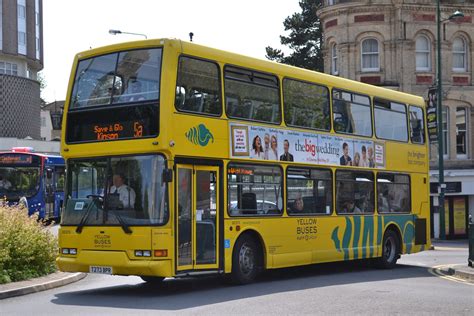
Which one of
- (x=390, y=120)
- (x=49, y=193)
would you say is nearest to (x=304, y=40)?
(x=49, y=193)

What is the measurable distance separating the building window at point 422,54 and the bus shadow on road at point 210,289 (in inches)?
828

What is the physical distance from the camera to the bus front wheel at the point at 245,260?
1466 centimetres

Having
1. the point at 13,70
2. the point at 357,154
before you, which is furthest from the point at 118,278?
the point at 13,70

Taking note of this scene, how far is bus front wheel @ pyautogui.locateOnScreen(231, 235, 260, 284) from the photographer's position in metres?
14.7

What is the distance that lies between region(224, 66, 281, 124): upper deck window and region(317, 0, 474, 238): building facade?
890 inches

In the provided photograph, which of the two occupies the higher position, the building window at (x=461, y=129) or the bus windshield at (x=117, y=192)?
the building window at (x=461, y=129)

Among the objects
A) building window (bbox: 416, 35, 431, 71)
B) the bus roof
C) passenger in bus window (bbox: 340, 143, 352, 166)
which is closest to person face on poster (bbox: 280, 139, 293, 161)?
the bus roof

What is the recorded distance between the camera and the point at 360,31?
3828 centimetres

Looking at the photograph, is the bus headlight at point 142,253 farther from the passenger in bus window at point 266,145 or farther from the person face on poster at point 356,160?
the person face on poster at point 356,160

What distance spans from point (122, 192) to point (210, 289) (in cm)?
253

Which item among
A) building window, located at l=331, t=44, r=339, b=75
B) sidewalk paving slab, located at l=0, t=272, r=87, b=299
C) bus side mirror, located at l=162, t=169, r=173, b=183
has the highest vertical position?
building window, located at l=331, t=44, r=339, b=75

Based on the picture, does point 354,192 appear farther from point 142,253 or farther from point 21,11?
point 21,11

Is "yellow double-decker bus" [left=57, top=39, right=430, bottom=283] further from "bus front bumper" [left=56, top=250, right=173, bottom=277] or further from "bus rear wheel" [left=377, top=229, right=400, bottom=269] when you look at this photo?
"bus rear wheel" [left=377, top=229, right=400, bottom=269]

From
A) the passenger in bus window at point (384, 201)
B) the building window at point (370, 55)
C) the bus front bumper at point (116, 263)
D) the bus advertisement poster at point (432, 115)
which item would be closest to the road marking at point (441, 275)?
the passenger in bus window at point (384, 201)
